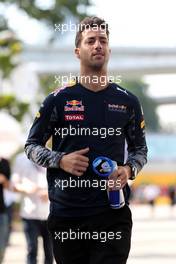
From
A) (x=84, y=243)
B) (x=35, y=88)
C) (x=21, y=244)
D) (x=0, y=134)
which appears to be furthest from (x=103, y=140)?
(x=35, y=88)

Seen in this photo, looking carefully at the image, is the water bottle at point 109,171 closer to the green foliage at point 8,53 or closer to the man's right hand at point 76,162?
the man's right hand at point 76,162

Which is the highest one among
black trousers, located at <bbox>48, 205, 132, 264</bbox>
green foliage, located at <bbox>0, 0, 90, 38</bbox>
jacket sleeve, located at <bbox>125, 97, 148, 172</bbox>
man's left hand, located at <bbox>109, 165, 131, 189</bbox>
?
green foliage, located at <bbox>0, 0, 90, 38</bbox>

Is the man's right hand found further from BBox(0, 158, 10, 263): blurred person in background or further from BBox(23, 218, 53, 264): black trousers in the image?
BBox(23, 218, 53, 264): black trousers

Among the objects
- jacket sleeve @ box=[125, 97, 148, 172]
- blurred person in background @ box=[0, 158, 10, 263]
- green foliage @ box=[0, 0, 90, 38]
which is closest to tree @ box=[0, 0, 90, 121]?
green foliage @ box=[0, 0, 90, 38]

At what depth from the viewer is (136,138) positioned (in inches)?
213

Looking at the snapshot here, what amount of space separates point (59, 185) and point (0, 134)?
37.1ft

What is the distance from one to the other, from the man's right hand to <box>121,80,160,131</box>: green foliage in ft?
413

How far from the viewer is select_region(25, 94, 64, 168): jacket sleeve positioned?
5219mm

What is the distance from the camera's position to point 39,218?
31.8ft

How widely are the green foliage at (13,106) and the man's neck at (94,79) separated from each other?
24.7 metres

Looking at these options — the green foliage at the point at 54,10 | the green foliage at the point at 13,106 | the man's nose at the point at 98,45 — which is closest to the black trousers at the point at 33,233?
the man's nose at the point at 98,45

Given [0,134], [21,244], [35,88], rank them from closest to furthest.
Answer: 1. [0,134]
2. [21,244]
3. [35,88]

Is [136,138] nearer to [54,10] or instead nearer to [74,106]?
[74,106]

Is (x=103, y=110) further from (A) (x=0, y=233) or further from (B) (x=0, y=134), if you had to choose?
(B) (x=0, y=134)
